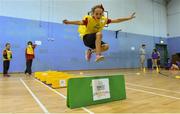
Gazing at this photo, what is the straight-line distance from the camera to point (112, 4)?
11461 millimetres

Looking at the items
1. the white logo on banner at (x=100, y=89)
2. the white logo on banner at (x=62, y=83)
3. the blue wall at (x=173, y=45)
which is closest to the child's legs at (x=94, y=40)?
the white logo on banner at (x=100, y=89)

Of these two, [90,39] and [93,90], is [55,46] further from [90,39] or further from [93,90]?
[93,90]

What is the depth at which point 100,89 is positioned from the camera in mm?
2729

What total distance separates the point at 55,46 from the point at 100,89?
6.97 meters

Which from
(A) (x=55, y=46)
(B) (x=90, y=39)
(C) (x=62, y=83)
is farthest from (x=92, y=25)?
(A) (x=55, y=46)

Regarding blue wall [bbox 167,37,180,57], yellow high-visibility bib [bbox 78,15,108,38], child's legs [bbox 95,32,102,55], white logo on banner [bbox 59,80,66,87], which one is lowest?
white logo on banner [bbox 59,80,66,87]

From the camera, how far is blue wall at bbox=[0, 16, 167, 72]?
332 inches

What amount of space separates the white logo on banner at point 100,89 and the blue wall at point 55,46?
20.8ft

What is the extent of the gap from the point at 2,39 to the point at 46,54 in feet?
6.09

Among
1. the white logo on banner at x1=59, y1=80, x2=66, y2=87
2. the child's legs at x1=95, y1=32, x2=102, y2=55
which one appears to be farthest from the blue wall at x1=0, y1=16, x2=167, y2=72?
the child's legs at x1=95, y1=32, x2=102, y2=55

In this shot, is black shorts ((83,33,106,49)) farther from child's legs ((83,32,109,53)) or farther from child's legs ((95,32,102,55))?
child's legs ((95,32,102,55))

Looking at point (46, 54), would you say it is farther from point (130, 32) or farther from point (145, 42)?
point (145, 42)

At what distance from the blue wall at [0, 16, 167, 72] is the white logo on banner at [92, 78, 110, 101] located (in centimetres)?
635

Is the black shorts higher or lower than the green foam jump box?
higher
